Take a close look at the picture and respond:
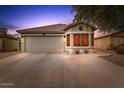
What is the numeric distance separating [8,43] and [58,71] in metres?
2.33

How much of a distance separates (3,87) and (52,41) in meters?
3.00

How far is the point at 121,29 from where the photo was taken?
5.00m

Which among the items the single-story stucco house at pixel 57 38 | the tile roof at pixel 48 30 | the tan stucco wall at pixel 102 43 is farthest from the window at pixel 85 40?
the tile roof at pixel 48 30

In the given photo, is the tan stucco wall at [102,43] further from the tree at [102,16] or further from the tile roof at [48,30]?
the tile roof at [48,30]

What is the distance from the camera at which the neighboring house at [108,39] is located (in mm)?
4961

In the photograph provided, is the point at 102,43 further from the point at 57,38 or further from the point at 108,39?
the point at 57,38

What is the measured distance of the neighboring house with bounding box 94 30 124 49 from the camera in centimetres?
496

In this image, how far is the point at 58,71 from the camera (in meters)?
4.66

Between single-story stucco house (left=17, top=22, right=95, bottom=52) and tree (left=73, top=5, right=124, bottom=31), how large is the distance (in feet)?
1.36

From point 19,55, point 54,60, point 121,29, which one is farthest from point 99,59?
point 19,55

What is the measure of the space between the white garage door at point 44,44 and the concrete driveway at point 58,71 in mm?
253

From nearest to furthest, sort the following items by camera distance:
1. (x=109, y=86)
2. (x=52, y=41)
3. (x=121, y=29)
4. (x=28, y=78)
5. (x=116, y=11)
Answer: (x=109, y=86) < (x=28, y=78) < (x=116, y=11) < (x=121, y=29) < (x=52, y=41)
